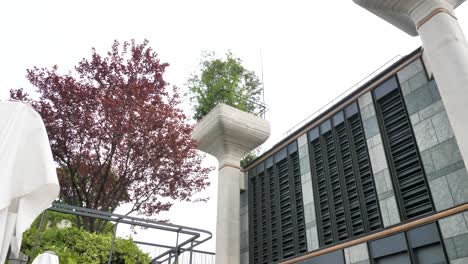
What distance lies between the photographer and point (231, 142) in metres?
17.7

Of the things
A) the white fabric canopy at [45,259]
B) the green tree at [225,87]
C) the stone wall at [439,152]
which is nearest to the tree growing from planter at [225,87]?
the green tree at [225,87]

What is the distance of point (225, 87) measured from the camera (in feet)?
65.9

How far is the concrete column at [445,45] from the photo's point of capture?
28.3 feet

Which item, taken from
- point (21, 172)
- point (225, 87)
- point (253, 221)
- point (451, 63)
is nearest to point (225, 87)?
point (225, 87)

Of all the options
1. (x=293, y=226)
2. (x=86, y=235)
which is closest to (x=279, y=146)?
(x=293, y=226)

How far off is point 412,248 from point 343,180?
10.8 ft

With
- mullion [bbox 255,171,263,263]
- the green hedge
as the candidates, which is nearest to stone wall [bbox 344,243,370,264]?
mullion [bbox 255,171,263,263]

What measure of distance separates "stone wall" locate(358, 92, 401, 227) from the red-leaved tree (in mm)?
5675

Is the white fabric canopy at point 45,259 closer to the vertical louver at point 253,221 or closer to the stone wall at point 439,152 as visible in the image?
the stone wall at point 439,152

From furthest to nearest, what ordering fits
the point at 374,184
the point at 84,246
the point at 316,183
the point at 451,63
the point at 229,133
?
the point at 229,133 → the point at 316,183 → the point at 374,184 → the point at 451,63 → the point at 84,246

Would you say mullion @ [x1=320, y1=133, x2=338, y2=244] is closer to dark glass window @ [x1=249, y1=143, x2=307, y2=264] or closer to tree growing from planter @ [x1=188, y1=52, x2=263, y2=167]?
dark glass window @ [x1=249, y1=143, x2=307, y2=264]

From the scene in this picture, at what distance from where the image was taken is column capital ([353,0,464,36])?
10211mm

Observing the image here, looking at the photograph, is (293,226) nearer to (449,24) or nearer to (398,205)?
(398,205)

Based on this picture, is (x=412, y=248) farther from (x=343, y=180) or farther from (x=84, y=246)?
(x=84, y=246)
